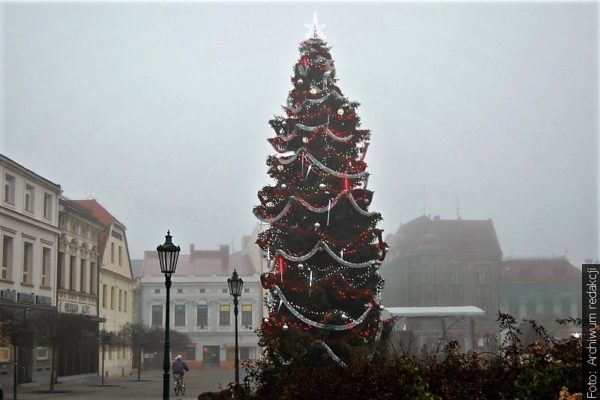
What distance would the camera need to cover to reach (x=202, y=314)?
7738 cm

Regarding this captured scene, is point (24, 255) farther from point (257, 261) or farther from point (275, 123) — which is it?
point (257, 261)

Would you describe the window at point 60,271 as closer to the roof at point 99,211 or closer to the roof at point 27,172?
the roof at point 27,172

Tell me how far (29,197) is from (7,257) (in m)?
3.38

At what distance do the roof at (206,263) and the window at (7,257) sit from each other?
46468 mm

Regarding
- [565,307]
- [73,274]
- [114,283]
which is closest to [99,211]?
[114,283]

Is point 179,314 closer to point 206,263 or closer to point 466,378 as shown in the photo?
point 206,263

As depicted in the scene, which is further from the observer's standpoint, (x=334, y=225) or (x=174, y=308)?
(x=174, y=308)

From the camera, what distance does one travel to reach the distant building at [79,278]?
38.7 meters

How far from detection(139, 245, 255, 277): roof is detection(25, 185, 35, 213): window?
4430 cm

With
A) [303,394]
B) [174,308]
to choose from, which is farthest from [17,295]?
[174,308]

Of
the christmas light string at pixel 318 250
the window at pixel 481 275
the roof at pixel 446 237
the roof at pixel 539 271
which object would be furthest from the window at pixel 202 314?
the christmas light string at pixel 318 250

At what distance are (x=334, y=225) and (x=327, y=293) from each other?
1.94 meters

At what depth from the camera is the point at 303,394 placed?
36.2ft

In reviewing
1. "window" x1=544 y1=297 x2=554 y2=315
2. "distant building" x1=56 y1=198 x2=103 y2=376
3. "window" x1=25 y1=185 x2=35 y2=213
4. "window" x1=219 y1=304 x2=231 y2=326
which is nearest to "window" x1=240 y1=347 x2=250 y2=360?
"window" x1=219 y1=304 x2=231 y2=326
